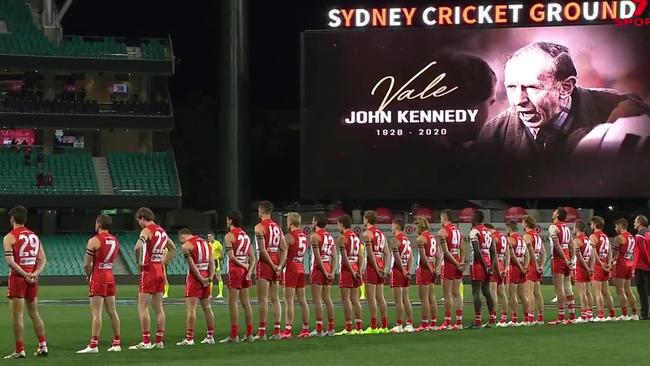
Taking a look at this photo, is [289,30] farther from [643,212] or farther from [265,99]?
[643,212]

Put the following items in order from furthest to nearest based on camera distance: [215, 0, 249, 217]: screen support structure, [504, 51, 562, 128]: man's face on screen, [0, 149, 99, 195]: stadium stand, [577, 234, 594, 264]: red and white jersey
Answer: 1. [0, 149, 99, 195]: stadium stand
2. [215, 0, 249, 217]: screen support structure
3. [504, 51, 562, 128]: man's face on screen
4. [577, 234, 594, 264]: red and white jersey

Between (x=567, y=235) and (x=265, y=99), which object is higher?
(x=265, y=99)

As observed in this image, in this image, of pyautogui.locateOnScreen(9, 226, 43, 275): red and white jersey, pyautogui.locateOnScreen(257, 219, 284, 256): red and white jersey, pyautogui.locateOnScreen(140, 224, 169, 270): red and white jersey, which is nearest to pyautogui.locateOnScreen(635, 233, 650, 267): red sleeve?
pyautogui.locateOnScreen(257, 219, 284, 256): red and white jersey

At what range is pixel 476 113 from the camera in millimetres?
48719

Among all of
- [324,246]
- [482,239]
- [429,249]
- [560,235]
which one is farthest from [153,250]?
[560,235]

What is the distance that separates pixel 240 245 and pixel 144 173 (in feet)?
135

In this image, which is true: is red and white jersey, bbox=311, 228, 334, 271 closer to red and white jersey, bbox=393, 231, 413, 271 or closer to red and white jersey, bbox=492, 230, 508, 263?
red and white jersey, bbox=393, 231, 413, 271

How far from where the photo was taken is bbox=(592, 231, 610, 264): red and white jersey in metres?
26.7

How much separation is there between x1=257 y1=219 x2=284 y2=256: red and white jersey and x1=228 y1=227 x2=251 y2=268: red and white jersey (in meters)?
0.40

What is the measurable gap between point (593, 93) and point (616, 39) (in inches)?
90.5

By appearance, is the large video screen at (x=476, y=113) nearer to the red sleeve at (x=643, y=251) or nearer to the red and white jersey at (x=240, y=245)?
the red sleeve at (x=643, y=251)

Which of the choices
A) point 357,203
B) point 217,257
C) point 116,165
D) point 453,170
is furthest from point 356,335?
point 116,165

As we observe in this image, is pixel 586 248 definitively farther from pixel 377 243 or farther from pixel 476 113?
pixel 476 113

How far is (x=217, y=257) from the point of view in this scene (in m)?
40.3
